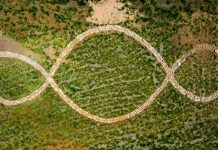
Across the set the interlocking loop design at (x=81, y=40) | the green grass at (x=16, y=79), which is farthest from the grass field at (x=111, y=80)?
the interlocking loop design at (x=81, y=40)

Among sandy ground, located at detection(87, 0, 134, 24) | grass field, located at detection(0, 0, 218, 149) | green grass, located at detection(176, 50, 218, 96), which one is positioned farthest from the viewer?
green grass, located at detection(176, 50, 218, 96)

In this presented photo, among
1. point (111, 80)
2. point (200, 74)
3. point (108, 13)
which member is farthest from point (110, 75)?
point (200, 74)

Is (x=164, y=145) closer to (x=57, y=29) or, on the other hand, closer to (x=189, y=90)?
(x=189, y=90)

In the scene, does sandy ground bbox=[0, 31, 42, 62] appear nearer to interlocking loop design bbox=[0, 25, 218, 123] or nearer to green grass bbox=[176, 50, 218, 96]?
interlocking loop design bbox=[0, 25, 218, 123]

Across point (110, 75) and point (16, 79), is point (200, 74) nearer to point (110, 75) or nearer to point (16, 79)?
point (110, 75)

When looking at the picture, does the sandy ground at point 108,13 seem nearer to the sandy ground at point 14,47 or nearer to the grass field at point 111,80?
the grass field at point 111,80

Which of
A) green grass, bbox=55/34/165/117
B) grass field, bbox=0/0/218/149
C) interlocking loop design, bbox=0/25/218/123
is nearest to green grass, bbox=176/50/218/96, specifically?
grass field, bbox=0/0/218/149

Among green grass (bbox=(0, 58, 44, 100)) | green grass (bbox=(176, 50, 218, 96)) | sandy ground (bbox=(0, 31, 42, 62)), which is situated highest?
sandy ground (bbox=(0, 31, 42, 62))

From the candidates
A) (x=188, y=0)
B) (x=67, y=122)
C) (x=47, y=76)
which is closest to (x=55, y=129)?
(x=67, y=122)
